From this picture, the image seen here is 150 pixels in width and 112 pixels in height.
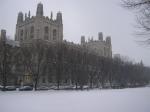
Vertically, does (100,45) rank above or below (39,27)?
below

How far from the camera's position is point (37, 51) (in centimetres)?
5434

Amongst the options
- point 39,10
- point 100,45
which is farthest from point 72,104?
point 100,45

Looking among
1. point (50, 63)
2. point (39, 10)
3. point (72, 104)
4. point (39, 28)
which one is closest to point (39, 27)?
point (39, 28)

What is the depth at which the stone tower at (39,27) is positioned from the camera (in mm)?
93250

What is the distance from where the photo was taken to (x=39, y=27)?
93.4 m

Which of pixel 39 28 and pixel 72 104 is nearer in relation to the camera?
pixel 72 104

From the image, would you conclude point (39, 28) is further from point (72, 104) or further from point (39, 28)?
point (72, 104)

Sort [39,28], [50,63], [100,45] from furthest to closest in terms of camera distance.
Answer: [100,45]
[39,28]
[50,63]

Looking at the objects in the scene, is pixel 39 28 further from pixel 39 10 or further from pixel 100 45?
pixel 100 45

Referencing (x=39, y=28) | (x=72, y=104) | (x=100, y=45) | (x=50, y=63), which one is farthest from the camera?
(x=100, y=45)

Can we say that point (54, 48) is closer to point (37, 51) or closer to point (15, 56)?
point (37, 51)

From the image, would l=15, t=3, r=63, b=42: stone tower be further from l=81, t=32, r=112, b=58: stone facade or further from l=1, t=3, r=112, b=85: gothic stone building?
l=81, t=32, r=112, b=58: stone facade

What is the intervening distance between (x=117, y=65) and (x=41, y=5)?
3916 centimetres

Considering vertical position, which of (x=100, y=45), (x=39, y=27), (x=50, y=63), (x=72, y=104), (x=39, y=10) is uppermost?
(x=39, y=10)
